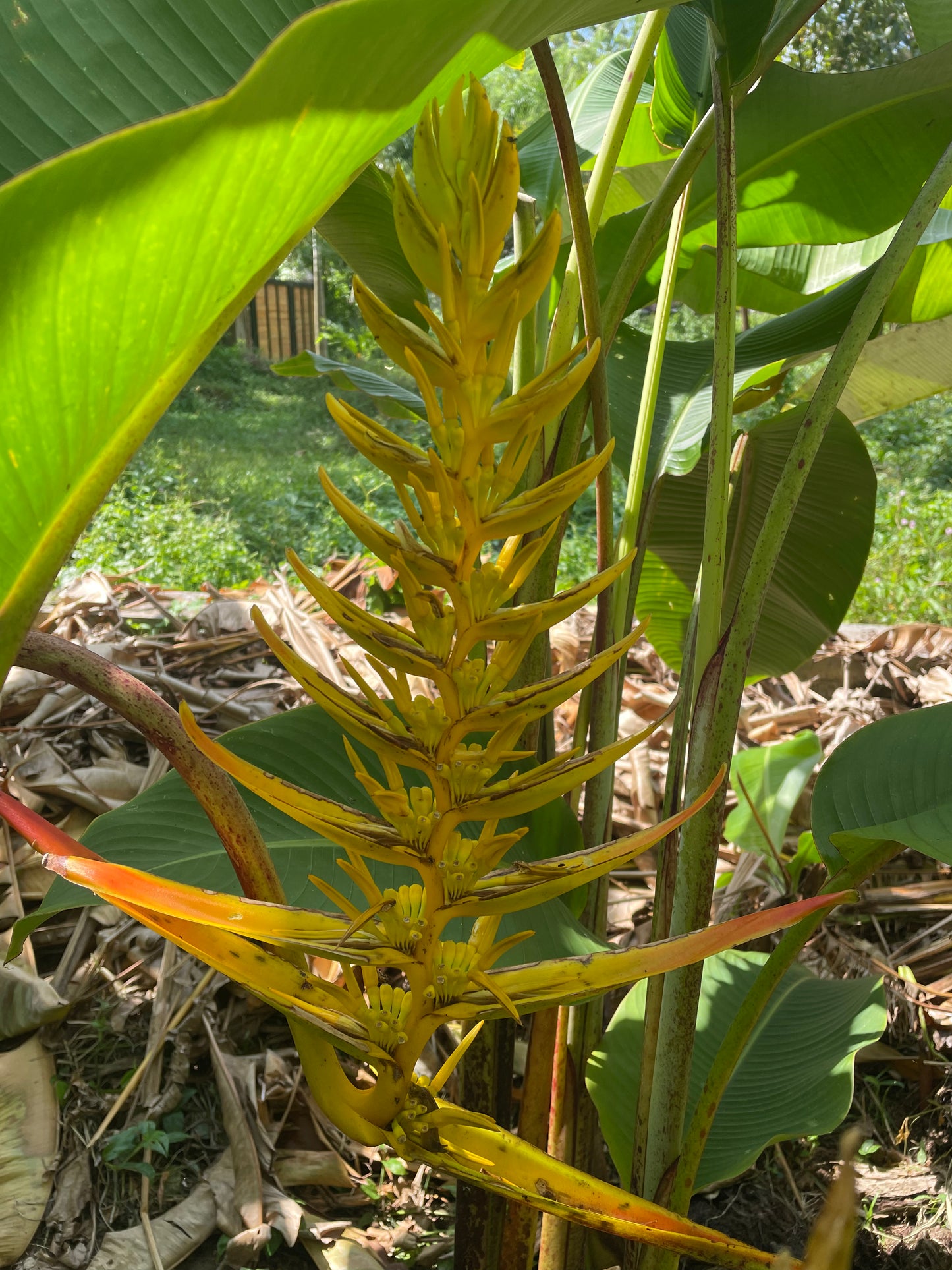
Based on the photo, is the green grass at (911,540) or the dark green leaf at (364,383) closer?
the dark green leaf at (364,383)

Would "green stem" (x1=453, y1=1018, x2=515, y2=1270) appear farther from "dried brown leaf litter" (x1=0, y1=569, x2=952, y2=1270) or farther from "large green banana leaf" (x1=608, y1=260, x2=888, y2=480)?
"large green banana leaf" (x1=608, y1=260, x2=888, y2=480)

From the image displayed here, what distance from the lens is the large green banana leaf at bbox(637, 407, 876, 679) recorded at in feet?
3.05

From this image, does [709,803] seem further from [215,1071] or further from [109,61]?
[215,1071]

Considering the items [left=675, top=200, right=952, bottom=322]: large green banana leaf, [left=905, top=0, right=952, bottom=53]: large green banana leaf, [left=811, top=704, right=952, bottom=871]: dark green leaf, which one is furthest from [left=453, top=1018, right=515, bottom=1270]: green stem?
[left=905, top=0, right=952, bottom=53]: large green banana leaf

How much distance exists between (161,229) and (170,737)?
20cm

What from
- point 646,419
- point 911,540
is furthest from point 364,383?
point 911,540

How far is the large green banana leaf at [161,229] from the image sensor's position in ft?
0.78

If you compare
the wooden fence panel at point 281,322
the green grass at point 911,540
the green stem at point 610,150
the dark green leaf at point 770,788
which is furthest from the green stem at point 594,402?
the wooden fence panel at point 281,322

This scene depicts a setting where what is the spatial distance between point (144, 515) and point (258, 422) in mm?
2877

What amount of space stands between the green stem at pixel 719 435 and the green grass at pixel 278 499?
34.4 inches

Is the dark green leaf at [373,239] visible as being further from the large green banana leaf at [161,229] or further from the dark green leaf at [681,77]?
the large green banana leaf at [161,229]

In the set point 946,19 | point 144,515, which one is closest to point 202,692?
point 946,19

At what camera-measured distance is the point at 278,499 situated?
4723 mm

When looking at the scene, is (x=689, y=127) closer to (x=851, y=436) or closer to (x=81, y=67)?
(x=851, y=436)
